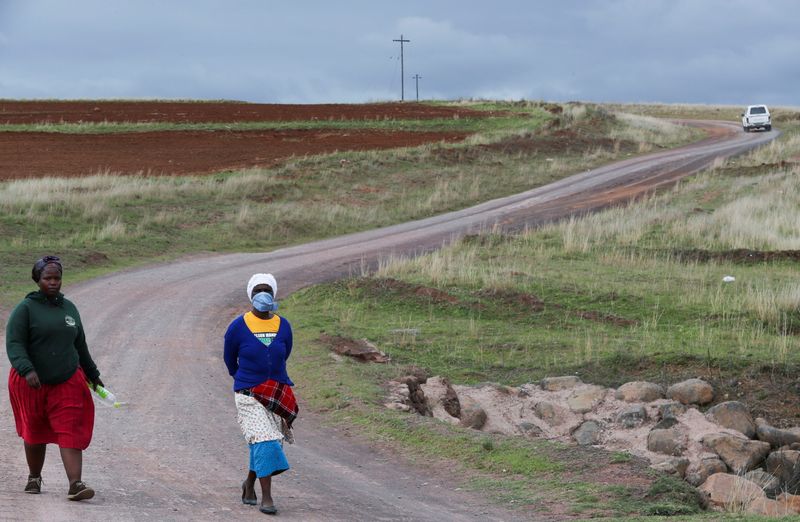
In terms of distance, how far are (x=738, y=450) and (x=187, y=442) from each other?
5.80 metres

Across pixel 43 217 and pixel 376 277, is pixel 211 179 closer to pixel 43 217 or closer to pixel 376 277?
pixel 43 217

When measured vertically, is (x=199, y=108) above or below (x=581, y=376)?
above

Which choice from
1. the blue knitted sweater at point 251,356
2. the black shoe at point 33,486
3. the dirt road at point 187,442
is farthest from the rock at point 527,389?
the black shoe at point 33,486

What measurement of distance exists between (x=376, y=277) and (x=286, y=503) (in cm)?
1284

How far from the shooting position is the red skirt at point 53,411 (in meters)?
7.96

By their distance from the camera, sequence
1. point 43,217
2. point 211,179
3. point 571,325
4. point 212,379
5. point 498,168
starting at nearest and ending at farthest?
1. point 212,379
2. point 571,325
3. point 43,217
4. point 211,179
5. point 498,168

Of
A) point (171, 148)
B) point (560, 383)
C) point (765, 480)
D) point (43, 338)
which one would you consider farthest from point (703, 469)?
point (171, 148)

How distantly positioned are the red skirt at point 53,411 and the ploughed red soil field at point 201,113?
179ft

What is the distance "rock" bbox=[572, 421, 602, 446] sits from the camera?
42.1 feet

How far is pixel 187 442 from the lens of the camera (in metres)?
10.8

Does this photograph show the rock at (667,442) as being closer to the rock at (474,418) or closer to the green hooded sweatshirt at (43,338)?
the rock at (474,418)

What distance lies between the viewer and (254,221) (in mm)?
30719

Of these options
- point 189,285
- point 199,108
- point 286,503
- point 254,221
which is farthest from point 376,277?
point 199,108

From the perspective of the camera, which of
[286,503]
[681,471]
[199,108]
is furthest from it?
[199,108]
